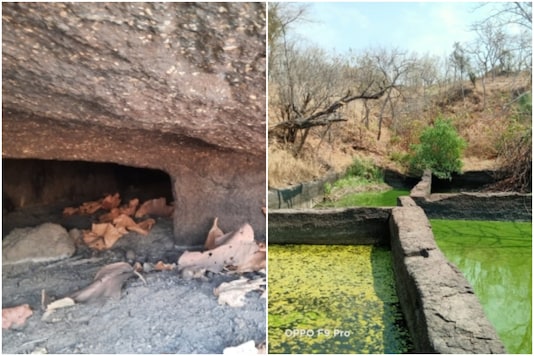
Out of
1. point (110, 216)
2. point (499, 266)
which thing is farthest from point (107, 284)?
point (499, 266)

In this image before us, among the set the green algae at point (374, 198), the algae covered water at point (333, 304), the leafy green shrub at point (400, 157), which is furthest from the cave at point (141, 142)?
the leafy green shrub at point (400, 157)

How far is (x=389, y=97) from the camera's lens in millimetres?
2822

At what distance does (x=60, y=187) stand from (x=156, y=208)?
66 cm

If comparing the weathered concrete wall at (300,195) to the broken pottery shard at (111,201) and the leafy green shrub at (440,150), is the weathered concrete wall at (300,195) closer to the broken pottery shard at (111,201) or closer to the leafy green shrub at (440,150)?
the leafy green shrub at (440,150)

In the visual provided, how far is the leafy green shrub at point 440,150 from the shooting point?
4.23 metres

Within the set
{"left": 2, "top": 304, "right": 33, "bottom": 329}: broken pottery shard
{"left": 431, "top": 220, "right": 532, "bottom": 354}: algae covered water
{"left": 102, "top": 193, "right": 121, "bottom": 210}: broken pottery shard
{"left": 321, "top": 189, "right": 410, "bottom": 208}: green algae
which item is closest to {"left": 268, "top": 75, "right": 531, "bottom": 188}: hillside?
{"left": 321, "top": 189, "right": 410, "bottom": 208}: green algae

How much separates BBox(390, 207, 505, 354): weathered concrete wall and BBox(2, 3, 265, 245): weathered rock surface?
0.55 metres

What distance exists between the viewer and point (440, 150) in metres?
4.78

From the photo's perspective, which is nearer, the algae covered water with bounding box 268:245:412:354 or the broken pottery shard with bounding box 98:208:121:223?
the algae covered water with bounding box 268:245:412:354

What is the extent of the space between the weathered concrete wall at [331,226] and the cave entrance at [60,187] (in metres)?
0.88

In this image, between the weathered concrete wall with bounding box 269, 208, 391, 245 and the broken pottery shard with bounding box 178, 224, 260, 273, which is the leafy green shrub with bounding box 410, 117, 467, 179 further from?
the broken pottery shard with bounding box 178, 224, 260, 273

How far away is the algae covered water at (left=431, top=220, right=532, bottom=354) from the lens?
171cm

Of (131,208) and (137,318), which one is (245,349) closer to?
(137,318)

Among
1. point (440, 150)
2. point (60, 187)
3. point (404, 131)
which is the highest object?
point (404, 131)
